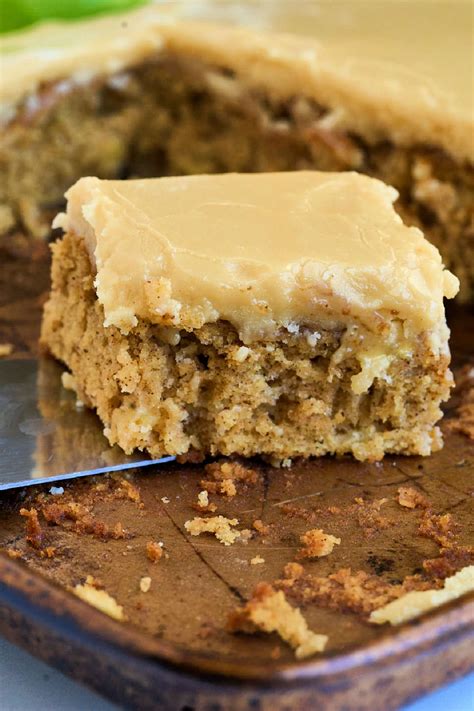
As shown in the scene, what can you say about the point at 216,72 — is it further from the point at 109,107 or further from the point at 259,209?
the point at 259,209

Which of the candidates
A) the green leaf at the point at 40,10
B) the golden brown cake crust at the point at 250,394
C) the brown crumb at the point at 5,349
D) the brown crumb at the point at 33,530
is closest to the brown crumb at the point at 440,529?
the golden brown cake crust at the point at 250,394

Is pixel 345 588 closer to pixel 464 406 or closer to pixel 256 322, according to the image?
pixel 256 322

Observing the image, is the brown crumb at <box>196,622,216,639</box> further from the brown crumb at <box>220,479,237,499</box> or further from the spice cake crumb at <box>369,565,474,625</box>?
the brown crumb at <box>220,479,237,499</box>

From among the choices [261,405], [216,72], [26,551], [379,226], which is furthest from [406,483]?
[216,72]

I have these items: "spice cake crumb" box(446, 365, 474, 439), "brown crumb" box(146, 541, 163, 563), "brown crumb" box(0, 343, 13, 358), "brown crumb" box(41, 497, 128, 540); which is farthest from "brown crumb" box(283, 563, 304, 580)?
"brown crumb" box(0, 343, 13, 358)

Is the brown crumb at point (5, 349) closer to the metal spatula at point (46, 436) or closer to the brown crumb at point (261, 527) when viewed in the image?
the metal spatula at point (46, 436)

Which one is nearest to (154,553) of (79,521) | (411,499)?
(79,521)
